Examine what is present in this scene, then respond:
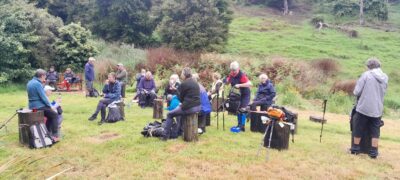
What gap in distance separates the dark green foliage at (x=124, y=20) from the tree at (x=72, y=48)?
6.74 meters

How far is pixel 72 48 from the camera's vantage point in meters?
23.3

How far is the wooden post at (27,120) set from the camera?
7.85 meters

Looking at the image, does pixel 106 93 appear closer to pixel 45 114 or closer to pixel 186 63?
pixel 45 114

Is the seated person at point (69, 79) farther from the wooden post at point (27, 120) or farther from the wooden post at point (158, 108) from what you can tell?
the wooden post at point (27, 120)

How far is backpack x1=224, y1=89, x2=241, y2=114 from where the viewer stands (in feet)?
33.9

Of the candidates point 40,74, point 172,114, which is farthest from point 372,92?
point 40,74

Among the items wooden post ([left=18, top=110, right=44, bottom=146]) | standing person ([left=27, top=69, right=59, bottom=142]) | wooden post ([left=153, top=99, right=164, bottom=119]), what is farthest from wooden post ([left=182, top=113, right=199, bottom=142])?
wooden post ([left=153, top=99, right=164, bottom=119])

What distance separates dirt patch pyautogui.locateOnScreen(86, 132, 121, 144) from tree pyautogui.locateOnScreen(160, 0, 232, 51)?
20599 mm

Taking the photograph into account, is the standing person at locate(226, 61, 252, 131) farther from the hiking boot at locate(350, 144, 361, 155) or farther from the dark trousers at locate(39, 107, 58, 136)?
the dark trousers at locate(39, 107, 58, 136)

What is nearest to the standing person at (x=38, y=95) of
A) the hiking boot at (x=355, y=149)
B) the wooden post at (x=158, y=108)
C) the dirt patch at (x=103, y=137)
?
the dirt patch at (x=103, y=137)

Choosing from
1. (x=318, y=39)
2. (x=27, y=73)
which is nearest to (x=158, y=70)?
(x=27, y=73)

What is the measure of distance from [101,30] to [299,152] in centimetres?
2651

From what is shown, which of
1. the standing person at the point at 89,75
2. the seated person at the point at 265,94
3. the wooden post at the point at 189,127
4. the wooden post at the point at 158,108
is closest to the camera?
the wooden post at the point at 189,127

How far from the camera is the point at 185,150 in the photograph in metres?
7.64
